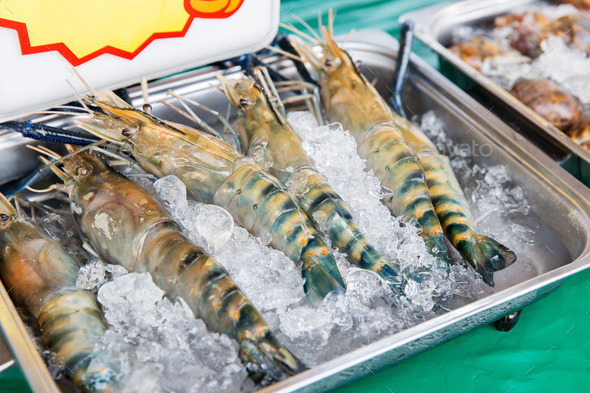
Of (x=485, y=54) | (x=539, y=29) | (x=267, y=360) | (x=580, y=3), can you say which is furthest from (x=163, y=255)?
(x=580, y=3)

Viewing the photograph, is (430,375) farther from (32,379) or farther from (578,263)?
(32,379)

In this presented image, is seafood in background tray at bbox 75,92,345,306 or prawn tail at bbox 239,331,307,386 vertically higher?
seafood in background tray at bbox 75,92,345,306

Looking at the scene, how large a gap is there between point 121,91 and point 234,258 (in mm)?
880

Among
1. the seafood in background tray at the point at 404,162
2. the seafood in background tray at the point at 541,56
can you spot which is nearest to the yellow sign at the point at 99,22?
the seafood in background tray at the point at 404,162

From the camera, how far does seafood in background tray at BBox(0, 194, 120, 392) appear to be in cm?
137

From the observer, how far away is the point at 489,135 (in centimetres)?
211

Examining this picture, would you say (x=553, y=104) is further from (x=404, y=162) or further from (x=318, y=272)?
(x=318, y=272)

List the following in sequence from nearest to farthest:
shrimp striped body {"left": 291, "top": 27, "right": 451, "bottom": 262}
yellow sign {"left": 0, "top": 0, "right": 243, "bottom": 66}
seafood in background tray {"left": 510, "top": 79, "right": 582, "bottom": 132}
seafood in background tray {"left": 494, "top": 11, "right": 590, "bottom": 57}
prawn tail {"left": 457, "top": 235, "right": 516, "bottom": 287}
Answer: yellow sign {"left": 0, "top": 0, "right": 243, "bottom": 66}, prawn tail {"left": 457, "top": 235, "right": 516, "bottom": 287}, shrimp striped body {"left": 291, "top": 27, "right": 451, "bottom": 262}, seafood in background tray {"left": 510, "top": 79, "right": 582, "bottom": 132}, seafood in background tray {"left": 494, "top": 11, "right": 590, "bottom": 57}

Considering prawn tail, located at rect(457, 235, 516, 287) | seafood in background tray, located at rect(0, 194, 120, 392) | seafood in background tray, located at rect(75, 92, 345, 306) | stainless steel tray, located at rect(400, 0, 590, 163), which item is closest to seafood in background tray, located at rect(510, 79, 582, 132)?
stainless steel tray, located at rect(400, 0, 590, 163)

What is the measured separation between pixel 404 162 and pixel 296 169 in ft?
1.27

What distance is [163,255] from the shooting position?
1573 millimetres

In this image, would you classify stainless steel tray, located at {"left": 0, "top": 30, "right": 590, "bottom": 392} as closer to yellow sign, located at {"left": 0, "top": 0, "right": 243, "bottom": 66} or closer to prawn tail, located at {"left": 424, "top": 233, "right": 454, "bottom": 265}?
prawn tail, located at {"left": 424, "top": 233, "right": 454, "bottom": 265}

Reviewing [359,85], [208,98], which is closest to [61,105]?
[208,98]

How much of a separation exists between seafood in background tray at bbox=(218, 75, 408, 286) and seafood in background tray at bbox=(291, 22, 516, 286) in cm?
22
